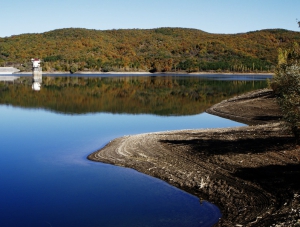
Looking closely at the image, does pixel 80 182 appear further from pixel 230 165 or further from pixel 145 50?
pixel 145 50

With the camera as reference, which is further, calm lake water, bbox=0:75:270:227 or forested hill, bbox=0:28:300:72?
forested hill, bbox=0:28:300:72

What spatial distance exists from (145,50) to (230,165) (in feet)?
485

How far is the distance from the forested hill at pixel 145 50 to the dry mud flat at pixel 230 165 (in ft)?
373

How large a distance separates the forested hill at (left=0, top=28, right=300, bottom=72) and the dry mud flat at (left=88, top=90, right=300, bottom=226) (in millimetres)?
113708

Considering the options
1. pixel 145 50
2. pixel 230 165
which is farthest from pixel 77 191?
pixel 145 50

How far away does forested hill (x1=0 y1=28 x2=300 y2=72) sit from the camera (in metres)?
134

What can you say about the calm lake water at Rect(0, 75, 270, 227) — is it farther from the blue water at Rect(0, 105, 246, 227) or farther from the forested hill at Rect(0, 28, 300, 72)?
the forested hill at Rect(0, 28, 300, 72)

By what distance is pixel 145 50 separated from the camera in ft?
520

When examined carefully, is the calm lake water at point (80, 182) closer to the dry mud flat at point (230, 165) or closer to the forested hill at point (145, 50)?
the dry mud flat at point (230, 165)

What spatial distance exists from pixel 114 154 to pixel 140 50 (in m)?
145

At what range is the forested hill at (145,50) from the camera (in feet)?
440

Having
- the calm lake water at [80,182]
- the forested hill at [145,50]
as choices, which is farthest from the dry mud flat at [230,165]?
the forested hill at [145,50]

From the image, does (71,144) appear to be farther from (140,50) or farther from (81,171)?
(140,50)

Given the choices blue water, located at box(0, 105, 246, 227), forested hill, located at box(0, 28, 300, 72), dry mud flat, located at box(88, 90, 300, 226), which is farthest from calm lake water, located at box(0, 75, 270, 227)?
forested hill, located at box(0, 28, 300, 72)
